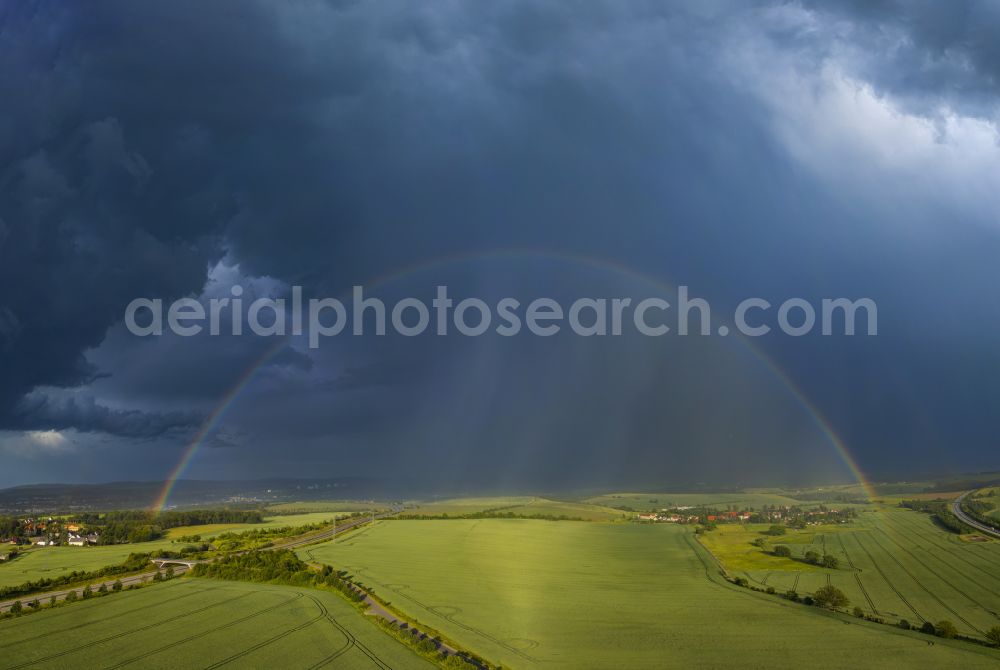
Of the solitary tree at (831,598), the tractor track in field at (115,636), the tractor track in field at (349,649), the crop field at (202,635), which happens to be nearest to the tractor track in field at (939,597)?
the solitary tree at (831,598)

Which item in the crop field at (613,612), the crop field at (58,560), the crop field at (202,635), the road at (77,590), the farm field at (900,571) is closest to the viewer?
the crop field at (613,612)

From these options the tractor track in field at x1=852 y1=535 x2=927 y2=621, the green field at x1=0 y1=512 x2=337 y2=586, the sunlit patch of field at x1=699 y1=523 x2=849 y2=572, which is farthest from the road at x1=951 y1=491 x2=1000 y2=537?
the green field at x1=0 y1=512 x2=337 y2=586

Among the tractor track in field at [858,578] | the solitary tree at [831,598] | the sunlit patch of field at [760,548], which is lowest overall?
the sunlit patch of field at [760,548]

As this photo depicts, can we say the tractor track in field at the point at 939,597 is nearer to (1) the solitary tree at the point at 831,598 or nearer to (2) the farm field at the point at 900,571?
(2) the farm field at the point at 900,571

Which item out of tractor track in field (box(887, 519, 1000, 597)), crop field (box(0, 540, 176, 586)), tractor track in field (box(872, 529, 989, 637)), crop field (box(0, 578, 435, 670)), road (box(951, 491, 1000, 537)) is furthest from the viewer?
road (box(951, 491, 1000, 537))

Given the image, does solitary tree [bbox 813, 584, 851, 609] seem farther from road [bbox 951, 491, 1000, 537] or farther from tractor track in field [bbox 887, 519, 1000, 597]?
road [bbox 951, 491, 1000, 537]

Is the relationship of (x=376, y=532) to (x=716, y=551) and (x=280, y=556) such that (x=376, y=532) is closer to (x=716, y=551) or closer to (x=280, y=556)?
(x=280, y=556)

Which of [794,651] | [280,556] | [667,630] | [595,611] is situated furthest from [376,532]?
[794,651]
